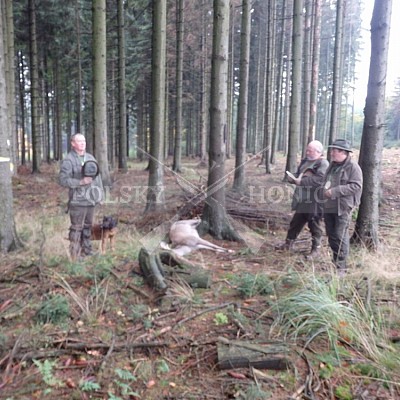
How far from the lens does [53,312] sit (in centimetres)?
378

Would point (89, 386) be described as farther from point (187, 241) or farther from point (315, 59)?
point (315, 59)

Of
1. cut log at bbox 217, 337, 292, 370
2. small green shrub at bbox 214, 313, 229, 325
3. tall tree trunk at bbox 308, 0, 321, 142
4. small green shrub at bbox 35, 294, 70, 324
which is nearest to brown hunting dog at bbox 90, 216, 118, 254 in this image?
small green shrub at bbox 35, 294, 70, 324

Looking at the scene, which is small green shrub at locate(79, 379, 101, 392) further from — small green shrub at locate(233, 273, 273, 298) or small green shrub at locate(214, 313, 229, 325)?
small green shrub at locate(233, 273, 273, 298)

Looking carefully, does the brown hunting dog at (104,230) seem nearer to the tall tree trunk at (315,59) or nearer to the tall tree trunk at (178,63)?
the tall tree trunk at (178,63)

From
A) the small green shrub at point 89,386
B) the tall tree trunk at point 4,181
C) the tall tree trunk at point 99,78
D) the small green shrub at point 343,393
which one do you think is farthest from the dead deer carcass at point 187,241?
the tall tree trunk at point 99,78

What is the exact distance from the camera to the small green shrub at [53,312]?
3.74m

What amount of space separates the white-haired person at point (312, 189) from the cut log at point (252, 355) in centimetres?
295

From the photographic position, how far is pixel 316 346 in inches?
135

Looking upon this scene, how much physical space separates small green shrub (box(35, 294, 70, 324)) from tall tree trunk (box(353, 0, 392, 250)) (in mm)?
4589

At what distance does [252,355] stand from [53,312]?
2006mm

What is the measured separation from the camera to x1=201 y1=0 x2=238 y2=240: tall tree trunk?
265 inches

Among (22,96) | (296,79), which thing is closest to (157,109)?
(296,79)

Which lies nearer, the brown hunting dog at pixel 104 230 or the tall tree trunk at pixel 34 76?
the brown hunting dog at pixel 104 230

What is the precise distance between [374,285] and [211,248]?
2679 mm
